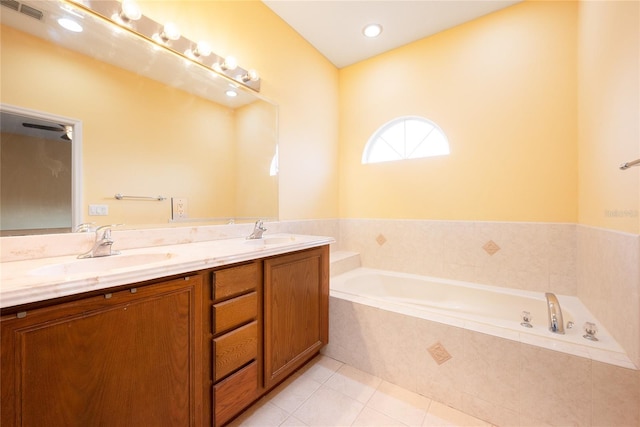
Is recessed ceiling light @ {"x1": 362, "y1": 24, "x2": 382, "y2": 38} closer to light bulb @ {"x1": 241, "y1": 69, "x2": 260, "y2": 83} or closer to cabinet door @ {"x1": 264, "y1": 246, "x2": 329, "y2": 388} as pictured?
light bulb @ {"x1": 241, "y1": 69, "x2": 260, "y2": 83}

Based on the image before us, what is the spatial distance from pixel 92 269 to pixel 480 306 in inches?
101

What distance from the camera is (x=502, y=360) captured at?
126 centimetres

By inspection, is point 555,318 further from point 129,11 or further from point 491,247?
point 129,11

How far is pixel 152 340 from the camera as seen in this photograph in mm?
872

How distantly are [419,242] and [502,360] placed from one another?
1212 millimetres

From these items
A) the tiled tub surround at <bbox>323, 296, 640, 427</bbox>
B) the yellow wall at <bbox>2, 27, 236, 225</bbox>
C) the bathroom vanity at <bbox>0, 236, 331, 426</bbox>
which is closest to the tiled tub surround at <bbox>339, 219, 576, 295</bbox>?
the tiled tub surround at <bbox>323, 296, 640, 427</bbox>

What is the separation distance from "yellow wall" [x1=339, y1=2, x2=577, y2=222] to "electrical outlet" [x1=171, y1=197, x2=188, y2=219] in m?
1.81

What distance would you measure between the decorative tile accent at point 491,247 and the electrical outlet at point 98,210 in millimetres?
2643

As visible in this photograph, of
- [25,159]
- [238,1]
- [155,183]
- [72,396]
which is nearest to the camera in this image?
[72,396]

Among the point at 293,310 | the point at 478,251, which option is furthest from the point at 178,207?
the point at 478,251

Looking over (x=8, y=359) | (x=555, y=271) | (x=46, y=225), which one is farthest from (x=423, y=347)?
(x=46, y=225)

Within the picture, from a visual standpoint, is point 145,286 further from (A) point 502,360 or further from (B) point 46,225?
(A) point 502,360

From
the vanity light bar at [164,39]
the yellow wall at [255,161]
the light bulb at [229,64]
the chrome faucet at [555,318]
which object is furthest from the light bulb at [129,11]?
the chrome faucet at [555,318]

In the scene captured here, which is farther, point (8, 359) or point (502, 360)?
point (502, 360)
